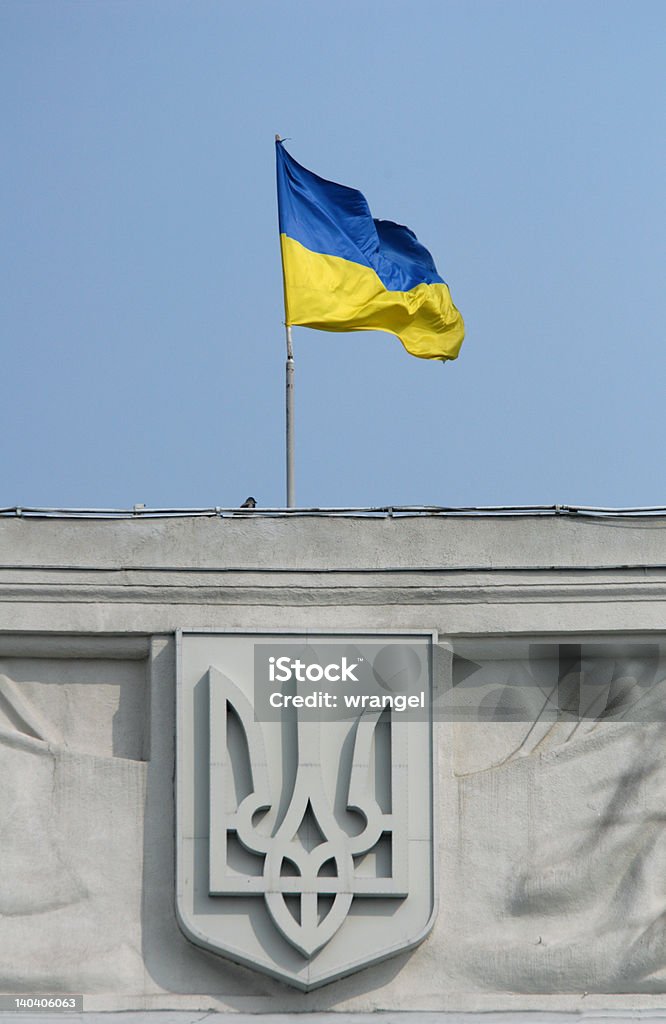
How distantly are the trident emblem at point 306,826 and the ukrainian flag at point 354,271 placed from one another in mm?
3053

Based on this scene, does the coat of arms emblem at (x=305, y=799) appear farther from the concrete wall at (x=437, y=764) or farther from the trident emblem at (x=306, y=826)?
the concrete wall at (x=437, y=764)

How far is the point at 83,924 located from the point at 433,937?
1926 mm

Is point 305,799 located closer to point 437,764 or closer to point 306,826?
point 306,826

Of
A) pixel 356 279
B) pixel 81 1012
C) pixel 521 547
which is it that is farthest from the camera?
pixel 356 279

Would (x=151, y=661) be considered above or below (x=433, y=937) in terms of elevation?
above

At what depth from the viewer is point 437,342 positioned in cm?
1184

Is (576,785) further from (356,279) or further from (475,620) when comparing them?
(356,279)

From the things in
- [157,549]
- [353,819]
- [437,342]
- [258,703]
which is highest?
[437,342]

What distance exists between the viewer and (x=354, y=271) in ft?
38.5

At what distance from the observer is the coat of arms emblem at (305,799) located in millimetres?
Answer: 9367

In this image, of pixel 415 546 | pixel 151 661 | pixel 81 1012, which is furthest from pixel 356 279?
pixel 81 1012

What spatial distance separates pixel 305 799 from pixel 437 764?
770 millimetres

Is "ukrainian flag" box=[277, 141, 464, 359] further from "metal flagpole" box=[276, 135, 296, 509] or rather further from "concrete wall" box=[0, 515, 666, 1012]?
"concrete wall" box=[0, 515, 666, 1012]

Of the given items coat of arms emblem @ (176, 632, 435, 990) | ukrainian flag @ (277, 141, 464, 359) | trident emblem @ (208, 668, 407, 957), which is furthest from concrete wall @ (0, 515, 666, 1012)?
ukrainian flag @ (277, 141, 464, 359)
